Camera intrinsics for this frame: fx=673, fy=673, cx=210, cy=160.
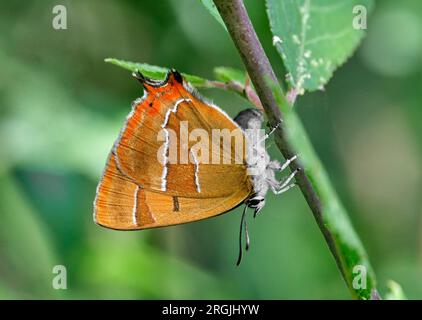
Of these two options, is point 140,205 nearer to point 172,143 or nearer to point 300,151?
point 172,143

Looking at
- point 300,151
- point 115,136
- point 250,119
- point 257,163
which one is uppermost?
point 115,136

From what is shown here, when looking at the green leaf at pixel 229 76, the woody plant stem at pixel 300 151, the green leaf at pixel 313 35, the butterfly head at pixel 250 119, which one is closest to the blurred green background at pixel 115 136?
the butterfly head at pixel 250 119

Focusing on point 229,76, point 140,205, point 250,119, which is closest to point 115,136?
point 140,205

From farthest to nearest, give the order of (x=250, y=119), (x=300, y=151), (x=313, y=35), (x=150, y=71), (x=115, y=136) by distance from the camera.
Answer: (x=115, y=136) < (x=250, y=119) < (x=313, y=35) < (x=150, y=71) < (x=300, y=151)

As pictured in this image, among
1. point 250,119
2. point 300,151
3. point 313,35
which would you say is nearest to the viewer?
point 300,151

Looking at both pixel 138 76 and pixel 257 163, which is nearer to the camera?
pixel 138 76

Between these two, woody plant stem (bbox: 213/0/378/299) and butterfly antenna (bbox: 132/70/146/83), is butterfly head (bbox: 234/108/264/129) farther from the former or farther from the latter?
woody plant stem (bbox: 213/0/378/299)
